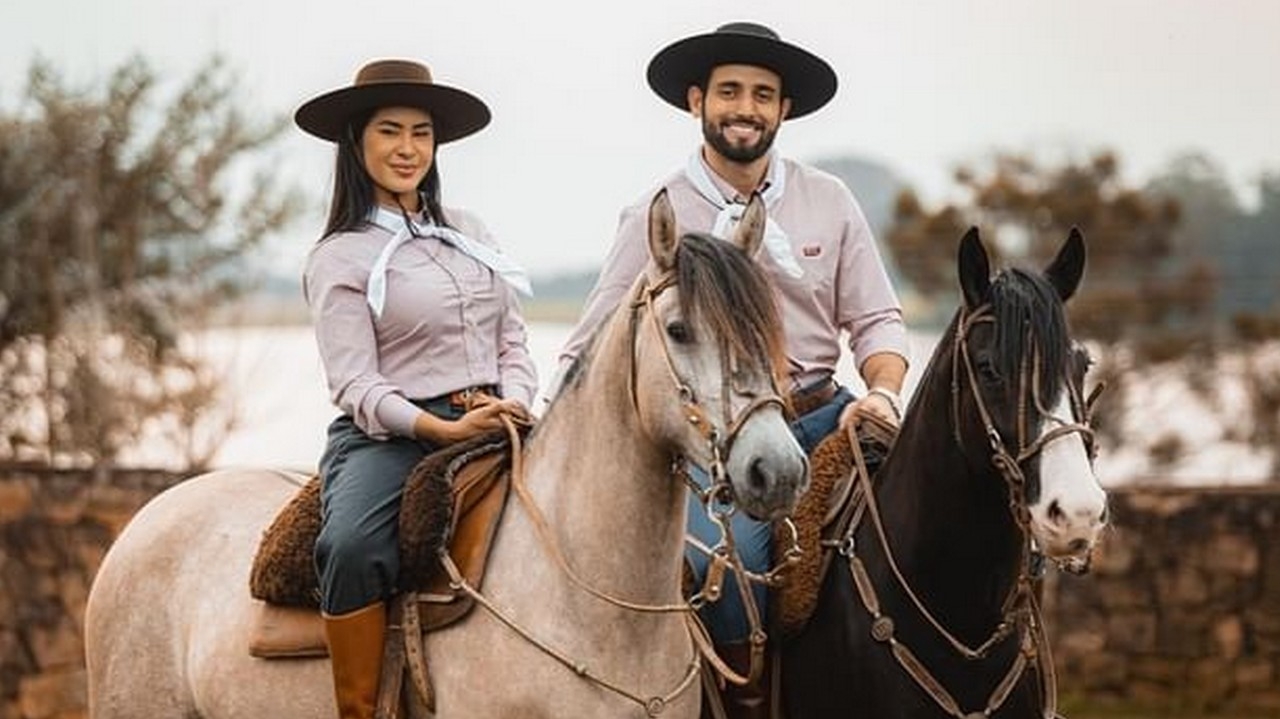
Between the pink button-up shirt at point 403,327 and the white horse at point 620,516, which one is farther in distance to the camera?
→ the pink button-up shirt at point 403,327

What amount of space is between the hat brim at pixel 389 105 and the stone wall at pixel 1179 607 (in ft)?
26.7

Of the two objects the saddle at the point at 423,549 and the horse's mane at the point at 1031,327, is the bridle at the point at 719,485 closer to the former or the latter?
the saddle at the point at 423,549

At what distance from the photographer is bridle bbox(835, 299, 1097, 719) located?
625 centimetres

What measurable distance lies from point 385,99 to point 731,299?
5.81 ft

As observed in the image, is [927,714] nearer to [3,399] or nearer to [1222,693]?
[1222,693]

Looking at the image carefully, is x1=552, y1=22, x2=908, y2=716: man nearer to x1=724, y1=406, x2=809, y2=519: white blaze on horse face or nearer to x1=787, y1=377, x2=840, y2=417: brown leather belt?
x1=787, y1=377, x2=840, y2=417: brown leather belt

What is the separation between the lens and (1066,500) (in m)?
6.02

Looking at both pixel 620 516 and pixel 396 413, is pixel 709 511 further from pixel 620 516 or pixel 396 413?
pixel 396 413

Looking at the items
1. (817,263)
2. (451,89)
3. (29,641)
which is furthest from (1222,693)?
(451,89)

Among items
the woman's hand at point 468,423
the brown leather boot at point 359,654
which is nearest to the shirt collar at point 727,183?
the woman's hand at point 468,423

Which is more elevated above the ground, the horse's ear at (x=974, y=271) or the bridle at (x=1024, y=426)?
the horse's ear at (x=974, y=271)

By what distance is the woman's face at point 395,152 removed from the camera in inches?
281

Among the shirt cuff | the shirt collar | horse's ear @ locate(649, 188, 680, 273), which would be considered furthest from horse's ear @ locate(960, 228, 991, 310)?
the shirt cuff

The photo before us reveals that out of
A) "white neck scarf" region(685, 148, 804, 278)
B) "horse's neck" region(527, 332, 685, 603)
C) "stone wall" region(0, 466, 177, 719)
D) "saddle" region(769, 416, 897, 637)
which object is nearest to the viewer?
"horse's neck" region(527, 332, 685, 603)
